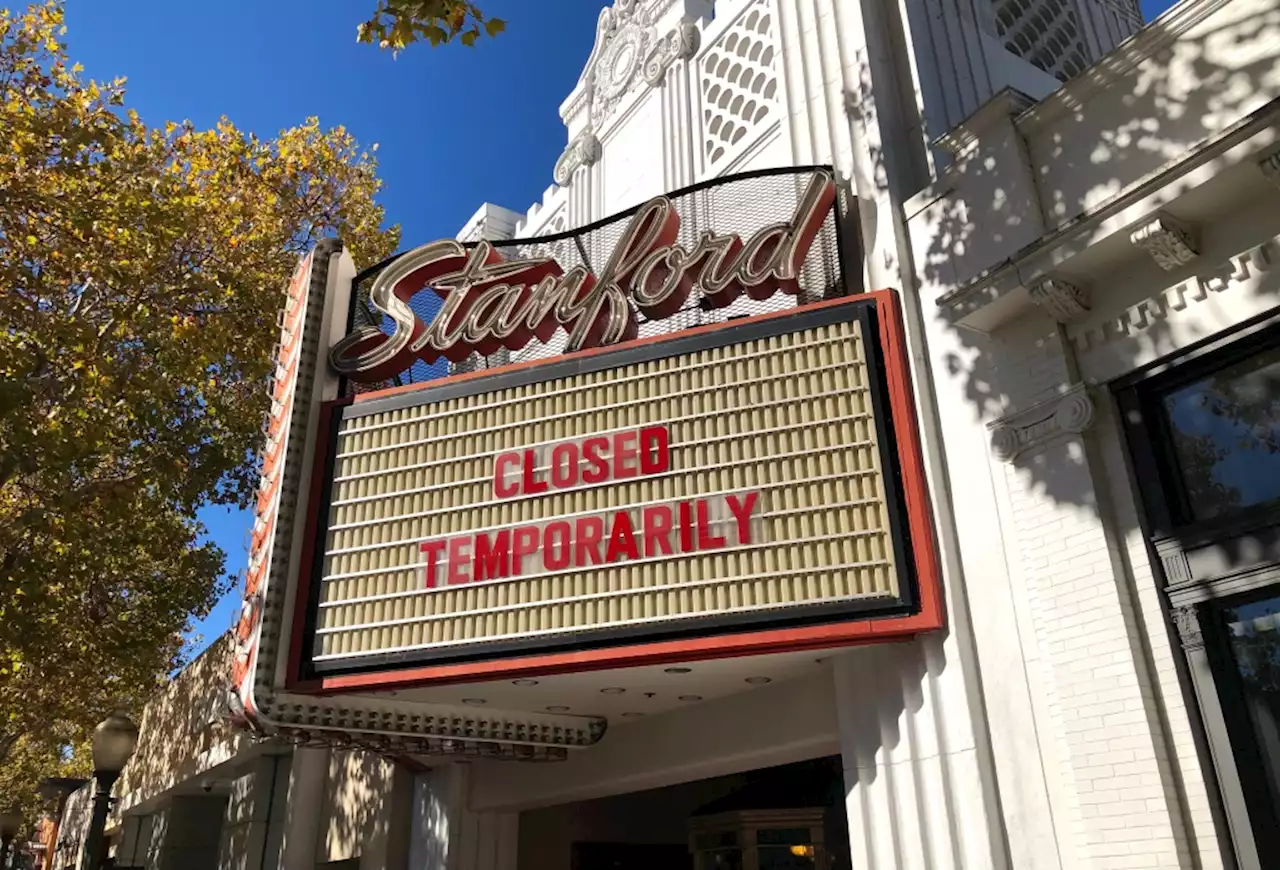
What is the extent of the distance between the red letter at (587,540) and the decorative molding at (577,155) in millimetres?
10312

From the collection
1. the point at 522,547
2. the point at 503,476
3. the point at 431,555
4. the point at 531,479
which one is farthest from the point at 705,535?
the point at 431,555

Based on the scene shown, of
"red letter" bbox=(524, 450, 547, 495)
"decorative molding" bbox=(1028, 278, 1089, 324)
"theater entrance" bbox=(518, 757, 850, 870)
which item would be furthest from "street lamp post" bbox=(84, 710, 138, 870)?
"decorative molding" bbox=(1028, 278, 1089, 324)

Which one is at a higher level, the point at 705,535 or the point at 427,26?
the point at 427,26

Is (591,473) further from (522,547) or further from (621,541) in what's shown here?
(522,547)

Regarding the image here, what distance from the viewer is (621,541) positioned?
9.38m

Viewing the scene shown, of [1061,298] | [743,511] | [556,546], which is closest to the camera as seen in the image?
[1061,298]

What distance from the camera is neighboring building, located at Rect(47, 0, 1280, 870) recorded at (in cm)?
723

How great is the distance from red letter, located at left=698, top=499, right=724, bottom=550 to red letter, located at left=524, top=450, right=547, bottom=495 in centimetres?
175

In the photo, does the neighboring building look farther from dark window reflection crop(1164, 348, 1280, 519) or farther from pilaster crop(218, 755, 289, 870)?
pilaster crop(218, 755, 289, 870)

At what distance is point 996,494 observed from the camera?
334 inches

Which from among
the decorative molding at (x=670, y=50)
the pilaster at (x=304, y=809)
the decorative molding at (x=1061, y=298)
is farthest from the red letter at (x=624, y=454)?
the pilaster at (x=304, y=809)

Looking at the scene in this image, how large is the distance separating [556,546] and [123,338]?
12090 millimetres

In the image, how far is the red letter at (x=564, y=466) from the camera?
32.5 feet

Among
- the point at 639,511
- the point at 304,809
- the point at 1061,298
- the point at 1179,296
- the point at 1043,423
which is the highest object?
the point at 1061,298
